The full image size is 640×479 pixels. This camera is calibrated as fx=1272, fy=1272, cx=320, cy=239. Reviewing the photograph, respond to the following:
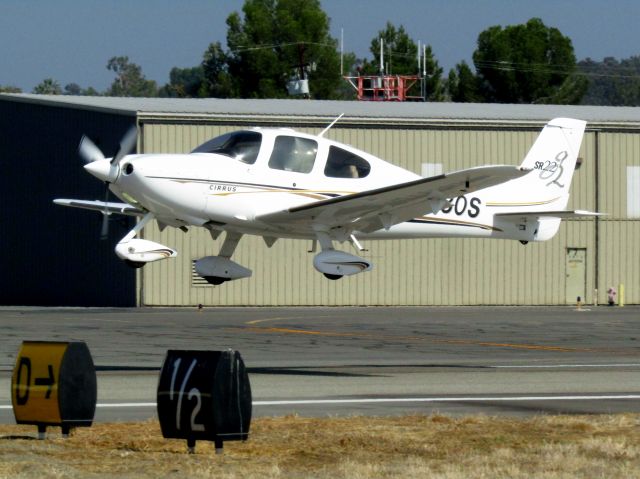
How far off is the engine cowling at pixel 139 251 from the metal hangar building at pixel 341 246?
2411 cm

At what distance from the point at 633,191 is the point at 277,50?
59452mm

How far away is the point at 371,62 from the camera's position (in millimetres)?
107312

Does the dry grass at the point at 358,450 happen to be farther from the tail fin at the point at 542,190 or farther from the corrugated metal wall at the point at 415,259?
the corrugated metal wall at the point at 415,259

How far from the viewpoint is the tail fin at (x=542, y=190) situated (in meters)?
23.1

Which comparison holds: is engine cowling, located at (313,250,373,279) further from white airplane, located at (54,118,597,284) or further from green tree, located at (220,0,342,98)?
green tree, located at (220,0,342,98)

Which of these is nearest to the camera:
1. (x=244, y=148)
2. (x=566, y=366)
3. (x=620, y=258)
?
(x=244, y=148)

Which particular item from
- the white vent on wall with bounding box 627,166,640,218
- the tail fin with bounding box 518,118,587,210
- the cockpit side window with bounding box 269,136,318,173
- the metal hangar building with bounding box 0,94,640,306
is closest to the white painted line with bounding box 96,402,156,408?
the cockpit side window with bounding box 269,136,318,173

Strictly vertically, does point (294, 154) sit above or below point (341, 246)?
above

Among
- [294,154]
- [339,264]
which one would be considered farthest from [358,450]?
[294,154]

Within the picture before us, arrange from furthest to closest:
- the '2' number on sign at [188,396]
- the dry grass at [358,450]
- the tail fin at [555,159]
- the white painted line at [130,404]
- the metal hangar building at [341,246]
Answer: the metal hangar building at [341,246]
the tail fin at [555,159]
the white painted line at [130,404]
the '2' number on sign at [188,396]
the dry grass at [358,450]

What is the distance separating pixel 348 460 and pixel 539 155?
516 inches

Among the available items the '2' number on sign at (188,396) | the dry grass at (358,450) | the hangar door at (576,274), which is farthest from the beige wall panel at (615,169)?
the '2' number on sign at (188,396)

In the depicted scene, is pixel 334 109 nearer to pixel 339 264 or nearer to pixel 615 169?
pixel 615 169

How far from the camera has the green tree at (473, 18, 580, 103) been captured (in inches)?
4094
